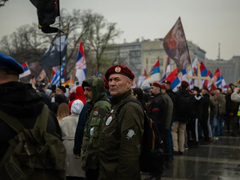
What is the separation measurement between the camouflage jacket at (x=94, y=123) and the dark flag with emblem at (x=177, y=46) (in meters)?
8.99

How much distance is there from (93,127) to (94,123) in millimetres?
56

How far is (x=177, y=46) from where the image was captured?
13188 millimetres

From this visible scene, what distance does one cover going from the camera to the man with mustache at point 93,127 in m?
4.00

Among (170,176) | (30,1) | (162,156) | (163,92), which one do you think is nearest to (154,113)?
(163,92)

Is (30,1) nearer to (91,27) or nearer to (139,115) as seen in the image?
(139,115)

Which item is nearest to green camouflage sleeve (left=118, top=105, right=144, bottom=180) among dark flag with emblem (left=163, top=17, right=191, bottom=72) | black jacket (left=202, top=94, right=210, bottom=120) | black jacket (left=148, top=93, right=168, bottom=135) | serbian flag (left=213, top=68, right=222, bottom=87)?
black jacket (left=148, top=93, right=168, bottom=135)

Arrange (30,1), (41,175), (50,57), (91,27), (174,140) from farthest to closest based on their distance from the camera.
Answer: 1. (91,27)
2. (50,57)
3. (174,140)
4. (30,1)
5. (41,175)

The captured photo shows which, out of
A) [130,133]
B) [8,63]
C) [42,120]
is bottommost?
[130,133]

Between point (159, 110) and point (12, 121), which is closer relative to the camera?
point (12, 121)

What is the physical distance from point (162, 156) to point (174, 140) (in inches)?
273

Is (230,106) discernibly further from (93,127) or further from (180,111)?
(93,127)

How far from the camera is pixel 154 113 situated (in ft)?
25.5

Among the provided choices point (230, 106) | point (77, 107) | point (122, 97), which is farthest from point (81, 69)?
point (122, 97)

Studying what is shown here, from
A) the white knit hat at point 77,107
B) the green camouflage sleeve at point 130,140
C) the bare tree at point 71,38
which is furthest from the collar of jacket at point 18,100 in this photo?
the bare tree at point 71,38
